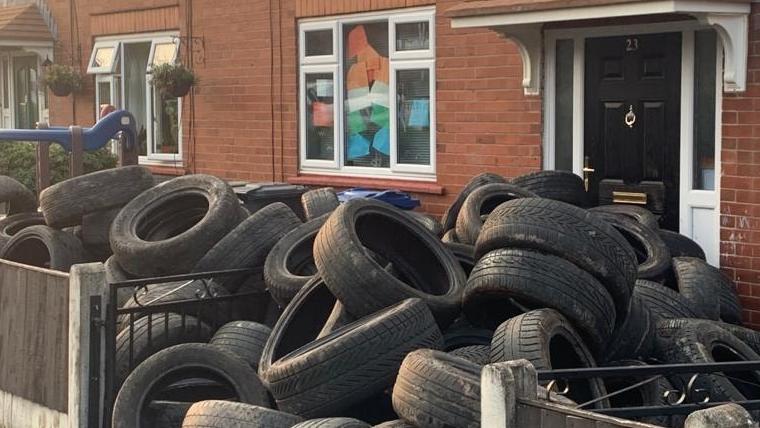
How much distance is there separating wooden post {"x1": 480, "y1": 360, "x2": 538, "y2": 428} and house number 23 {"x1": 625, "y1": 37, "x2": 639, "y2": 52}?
5.60 metres

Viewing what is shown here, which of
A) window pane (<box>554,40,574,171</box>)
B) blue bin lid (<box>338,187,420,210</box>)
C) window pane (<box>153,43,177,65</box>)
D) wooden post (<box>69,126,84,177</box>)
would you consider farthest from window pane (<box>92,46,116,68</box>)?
window pane (<box>554,40,574,171</box>)

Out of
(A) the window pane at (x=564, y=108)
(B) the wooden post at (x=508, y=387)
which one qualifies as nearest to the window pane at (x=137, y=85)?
(A) the window pane at (x=564, y=108)

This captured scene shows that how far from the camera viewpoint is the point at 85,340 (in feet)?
22.6

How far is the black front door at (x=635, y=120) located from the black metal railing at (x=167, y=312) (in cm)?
323

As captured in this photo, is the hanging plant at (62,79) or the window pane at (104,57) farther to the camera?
the hanging plant at (62,79)

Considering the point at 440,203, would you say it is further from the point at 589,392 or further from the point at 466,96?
the point at 589,392

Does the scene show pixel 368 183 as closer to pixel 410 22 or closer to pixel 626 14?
pixel 410 22

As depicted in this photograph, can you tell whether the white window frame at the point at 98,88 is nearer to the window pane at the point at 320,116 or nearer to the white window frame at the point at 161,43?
the white window frame at the point at 161,43

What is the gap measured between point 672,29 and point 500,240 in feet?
11.3

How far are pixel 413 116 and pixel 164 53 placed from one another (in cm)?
458

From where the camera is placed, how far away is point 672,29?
9047 mm

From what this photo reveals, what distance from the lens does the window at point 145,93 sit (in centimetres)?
1495

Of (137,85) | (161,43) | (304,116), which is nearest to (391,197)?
(304,116)

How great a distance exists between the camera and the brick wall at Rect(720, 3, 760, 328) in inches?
333
